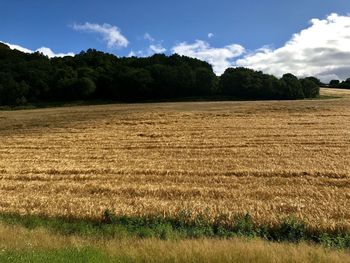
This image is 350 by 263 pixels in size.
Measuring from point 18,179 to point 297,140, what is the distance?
49.0ft

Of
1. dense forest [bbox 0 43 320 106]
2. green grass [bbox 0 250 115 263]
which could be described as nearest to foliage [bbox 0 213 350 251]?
green grass [bbox 0 250 115 263]

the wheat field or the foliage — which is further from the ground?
the foliage

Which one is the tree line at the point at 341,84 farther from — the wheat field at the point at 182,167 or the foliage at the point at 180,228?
the foliage at the point at 180,228

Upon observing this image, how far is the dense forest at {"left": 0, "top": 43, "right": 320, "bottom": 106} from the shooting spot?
7850cm

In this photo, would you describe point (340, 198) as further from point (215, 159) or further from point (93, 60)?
point (93, 60)

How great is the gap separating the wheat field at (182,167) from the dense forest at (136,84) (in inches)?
1615

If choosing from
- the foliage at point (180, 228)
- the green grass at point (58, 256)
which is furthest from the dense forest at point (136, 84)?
the green grass at point (58, 256)

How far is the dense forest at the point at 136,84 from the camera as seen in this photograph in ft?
258

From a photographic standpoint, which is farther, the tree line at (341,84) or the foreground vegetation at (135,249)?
the tree line at (341,84)

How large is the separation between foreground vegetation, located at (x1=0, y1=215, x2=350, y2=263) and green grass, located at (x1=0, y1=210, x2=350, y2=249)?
23cm

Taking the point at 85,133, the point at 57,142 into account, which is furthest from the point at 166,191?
the point at 85,133

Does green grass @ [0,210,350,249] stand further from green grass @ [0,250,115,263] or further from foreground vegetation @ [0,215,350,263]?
green grass @ [0,250,115,263]

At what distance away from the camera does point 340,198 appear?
14.1 m

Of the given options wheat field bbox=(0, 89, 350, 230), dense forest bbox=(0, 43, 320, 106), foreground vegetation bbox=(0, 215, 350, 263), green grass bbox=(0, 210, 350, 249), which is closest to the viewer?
foreground vegetation bbox=(0, 215, 350, 263)
